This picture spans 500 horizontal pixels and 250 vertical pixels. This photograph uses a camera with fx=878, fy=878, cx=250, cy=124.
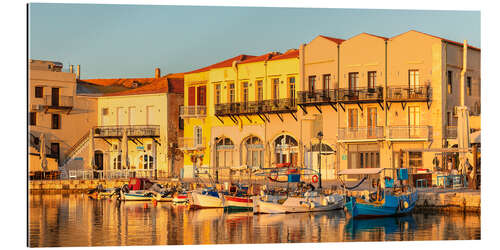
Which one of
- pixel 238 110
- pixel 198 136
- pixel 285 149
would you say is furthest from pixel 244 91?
pixel 285 149

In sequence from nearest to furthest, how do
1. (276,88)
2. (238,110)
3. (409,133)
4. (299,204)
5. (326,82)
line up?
1. (299,204)
2. (409,133)
3. (326,82)
4. (276,88)
5. (238,110)

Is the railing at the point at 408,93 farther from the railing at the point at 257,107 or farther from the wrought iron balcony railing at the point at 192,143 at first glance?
the wrought iron balcony railing at the point at 192,143

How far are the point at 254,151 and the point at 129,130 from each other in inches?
362

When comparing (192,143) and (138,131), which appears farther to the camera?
(138,131)

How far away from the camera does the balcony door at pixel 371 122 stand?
1592 inches

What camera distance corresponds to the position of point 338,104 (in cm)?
4156

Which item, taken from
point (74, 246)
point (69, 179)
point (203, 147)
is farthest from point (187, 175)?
point (74, 246)

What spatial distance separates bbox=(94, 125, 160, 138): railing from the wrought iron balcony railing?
201 centimetres

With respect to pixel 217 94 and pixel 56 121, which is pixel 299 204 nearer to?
pixel 217 94

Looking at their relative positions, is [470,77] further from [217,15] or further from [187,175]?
[187,175]

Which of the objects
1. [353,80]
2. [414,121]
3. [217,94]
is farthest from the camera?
[217,94]

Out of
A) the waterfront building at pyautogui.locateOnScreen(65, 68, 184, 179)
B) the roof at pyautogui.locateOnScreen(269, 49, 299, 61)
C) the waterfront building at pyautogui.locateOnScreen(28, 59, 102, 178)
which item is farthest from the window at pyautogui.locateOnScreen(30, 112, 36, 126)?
the roof at pyautogui.locateOnScreen(269, 49, 299, 61)

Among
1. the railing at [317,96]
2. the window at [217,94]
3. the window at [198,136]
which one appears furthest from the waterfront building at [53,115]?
the railing at [317,96]

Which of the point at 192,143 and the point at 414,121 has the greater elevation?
the point at 414,121
